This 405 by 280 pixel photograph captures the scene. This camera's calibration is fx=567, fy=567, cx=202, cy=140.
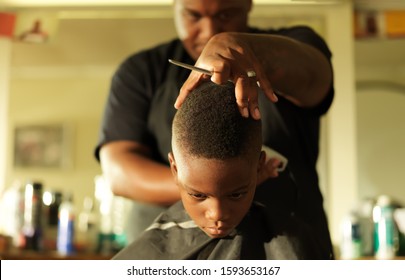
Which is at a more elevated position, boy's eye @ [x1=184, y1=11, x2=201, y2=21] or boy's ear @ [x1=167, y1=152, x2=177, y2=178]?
boy's eye @ [x1=184, y1=11, x2=201, y2=21]

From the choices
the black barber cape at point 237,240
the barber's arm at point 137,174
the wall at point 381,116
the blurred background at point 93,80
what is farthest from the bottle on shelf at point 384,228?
the barber's arm at point 137,174

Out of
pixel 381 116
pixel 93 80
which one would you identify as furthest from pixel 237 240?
pixel 381 116

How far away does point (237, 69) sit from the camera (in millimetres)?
661

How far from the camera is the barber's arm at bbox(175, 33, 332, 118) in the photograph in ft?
2.17

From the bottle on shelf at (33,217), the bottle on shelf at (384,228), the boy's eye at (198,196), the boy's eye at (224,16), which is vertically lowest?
the bottle on shelf at (384,228)

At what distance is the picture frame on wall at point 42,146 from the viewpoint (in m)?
1.06

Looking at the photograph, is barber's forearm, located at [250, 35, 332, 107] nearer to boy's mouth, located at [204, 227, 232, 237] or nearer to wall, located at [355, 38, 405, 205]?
boy's mouth, located at [204, 227, 232, 237]

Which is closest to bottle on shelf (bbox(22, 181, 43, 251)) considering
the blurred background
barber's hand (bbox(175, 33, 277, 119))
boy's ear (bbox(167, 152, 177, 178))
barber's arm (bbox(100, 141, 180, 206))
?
the blurred background

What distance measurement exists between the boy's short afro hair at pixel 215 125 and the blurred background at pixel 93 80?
25 cm

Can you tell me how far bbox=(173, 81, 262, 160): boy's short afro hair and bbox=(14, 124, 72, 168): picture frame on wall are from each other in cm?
45

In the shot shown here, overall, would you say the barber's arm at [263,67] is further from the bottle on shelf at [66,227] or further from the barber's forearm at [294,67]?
the bottle on shelf at [66,227]
